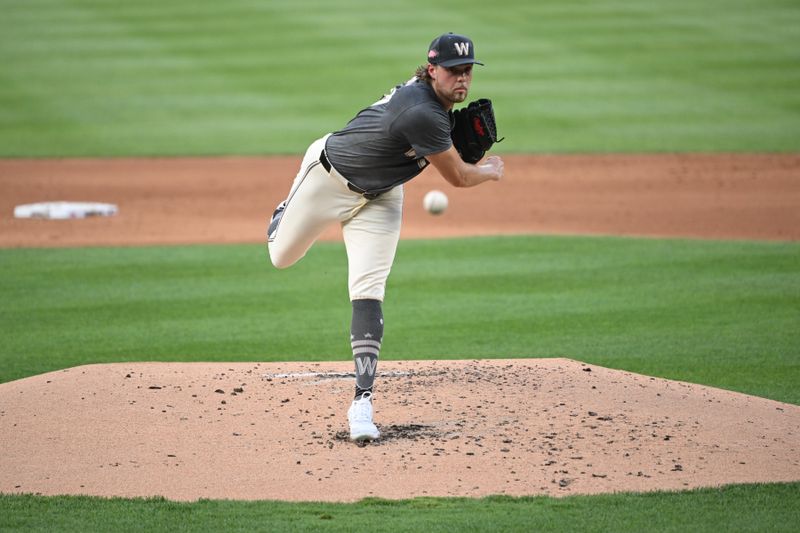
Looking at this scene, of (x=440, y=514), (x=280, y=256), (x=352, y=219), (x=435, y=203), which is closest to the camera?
(x=440, y=514)

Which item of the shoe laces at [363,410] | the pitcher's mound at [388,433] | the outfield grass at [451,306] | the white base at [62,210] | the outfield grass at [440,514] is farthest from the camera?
the white base at [62,210]

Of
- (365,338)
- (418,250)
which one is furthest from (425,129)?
(418,250)

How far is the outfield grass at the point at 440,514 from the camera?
16.1 feet

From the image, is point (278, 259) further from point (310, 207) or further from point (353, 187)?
point (353, 187)

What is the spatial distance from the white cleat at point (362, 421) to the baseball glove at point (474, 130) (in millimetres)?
1387

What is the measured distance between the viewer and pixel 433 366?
25.5ft

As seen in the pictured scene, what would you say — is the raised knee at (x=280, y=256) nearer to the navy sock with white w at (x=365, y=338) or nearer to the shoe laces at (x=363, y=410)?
the navy sock with white w at (x=365, y=338)

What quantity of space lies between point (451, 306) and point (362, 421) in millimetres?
4309

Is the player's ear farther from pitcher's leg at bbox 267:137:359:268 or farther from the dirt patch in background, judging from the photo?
the dirt patch in background

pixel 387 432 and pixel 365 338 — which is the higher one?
pixel 365 338

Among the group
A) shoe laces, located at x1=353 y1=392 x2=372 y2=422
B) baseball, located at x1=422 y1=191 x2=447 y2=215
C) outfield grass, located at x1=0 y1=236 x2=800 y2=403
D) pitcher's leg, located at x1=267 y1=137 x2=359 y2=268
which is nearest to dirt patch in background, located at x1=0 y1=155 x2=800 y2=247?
baseball, located at x1=422 y1=191 x2=447 y2=215

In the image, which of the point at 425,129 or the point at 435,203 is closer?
the point at 425,129

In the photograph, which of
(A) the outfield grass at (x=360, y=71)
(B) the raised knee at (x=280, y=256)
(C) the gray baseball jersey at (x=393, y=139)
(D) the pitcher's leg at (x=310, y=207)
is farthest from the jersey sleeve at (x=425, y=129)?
(A) the outfield grass at (x=360, y=71)

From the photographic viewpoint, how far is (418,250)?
42.8 feet
